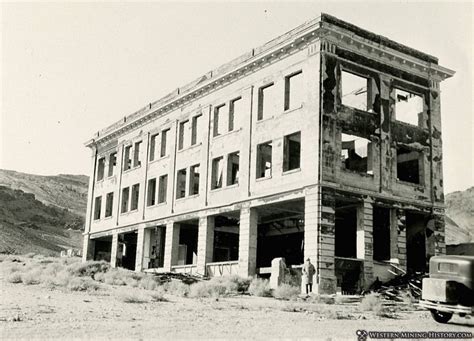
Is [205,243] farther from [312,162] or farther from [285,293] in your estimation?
[285,293]

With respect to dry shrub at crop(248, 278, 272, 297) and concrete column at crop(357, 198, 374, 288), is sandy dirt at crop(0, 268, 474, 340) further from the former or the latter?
concrete column at crop(357, 198, 374, 288)

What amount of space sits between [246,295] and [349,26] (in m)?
13.1

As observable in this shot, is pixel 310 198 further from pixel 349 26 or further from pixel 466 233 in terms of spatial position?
pixel 466 233

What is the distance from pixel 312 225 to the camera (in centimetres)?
2266

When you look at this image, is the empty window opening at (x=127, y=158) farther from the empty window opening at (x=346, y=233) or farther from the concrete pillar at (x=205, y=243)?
the empty window opening at (x=346, y=233)

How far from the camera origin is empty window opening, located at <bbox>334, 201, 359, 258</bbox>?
27812 millimetres

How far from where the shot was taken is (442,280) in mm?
11188

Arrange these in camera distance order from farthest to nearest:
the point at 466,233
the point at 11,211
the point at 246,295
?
1. the point at 466,233
2. the point at 11,211
3. the point at 246,295

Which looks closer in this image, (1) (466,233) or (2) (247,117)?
(2) (247,117)

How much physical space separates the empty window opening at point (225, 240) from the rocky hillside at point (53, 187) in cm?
5746

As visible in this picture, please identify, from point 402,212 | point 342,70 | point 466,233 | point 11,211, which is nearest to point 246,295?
point 402,212

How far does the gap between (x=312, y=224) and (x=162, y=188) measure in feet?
49.5

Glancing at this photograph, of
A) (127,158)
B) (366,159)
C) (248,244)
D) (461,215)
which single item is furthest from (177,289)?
(461,215)

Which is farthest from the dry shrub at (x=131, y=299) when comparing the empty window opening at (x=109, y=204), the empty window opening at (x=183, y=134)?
the empty window opening at (x=109, y=204)
